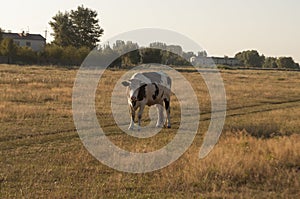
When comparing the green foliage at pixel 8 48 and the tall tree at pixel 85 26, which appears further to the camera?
the tall tree at pixel 85 26

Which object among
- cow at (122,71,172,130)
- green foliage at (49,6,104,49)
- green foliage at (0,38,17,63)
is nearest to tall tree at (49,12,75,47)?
green foliage at (49,6,104,49)

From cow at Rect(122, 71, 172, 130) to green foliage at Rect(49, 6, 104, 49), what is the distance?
93.8m

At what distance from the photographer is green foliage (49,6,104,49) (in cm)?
11119

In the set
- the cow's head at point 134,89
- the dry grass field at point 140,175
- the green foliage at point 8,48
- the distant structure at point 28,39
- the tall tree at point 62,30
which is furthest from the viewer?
the distant structure at point 28,39

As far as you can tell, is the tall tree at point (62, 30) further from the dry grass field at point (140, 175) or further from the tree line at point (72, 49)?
the dry grass field at point (140, 175)

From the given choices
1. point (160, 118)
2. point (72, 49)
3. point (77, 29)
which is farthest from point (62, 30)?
point (160, 118)

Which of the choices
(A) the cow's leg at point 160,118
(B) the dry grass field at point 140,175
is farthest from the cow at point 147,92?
(B) the dry grass field at point 140,175

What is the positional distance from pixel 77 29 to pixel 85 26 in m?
2.55

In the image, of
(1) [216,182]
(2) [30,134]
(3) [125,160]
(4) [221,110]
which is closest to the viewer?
(1) [216,182]

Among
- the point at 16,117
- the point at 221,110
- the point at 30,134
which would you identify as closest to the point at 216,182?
the point at 30,134

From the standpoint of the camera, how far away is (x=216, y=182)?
9.61 m

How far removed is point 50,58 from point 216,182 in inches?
3278

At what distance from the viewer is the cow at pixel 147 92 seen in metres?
16.6

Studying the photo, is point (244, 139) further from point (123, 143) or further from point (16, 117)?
point (16, 117)
